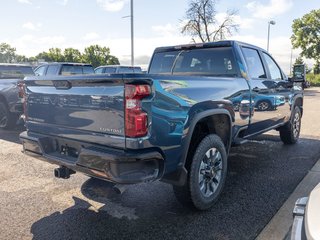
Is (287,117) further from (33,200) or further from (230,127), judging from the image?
(33,200)

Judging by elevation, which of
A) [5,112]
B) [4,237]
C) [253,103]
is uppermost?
[253,103]

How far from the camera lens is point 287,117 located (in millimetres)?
6102

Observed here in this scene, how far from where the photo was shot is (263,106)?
495 centimetres

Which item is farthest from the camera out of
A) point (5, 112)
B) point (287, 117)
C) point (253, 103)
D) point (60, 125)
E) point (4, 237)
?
point (5, 112)

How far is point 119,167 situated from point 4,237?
1.41 metres

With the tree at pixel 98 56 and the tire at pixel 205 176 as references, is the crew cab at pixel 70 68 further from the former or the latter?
the tree at pixel 98 56

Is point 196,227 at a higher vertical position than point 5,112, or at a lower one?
lower

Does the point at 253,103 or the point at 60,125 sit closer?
the point at 60,125

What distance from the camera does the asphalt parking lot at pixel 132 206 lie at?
10.3 feet

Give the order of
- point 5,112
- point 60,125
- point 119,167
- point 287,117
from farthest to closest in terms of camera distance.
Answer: point 5,112 → point 287,117 → point 60,125 → point 119,167

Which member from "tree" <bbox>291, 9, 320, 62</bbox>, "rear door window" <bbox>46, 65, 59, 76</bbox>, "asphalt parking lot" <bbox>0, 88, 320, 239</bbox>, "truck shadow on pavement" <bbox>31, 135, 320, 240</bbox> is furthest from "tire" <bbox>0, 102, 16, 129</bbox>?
"tree" <bbox>291, 9, 320, 62</bbox>

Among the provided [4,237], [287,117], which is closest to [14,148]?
[4,237]

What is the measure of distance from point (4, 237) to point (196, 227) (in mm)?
1861

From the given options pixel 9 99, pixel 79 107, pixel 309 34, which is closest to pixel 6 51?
pixel 309 34
